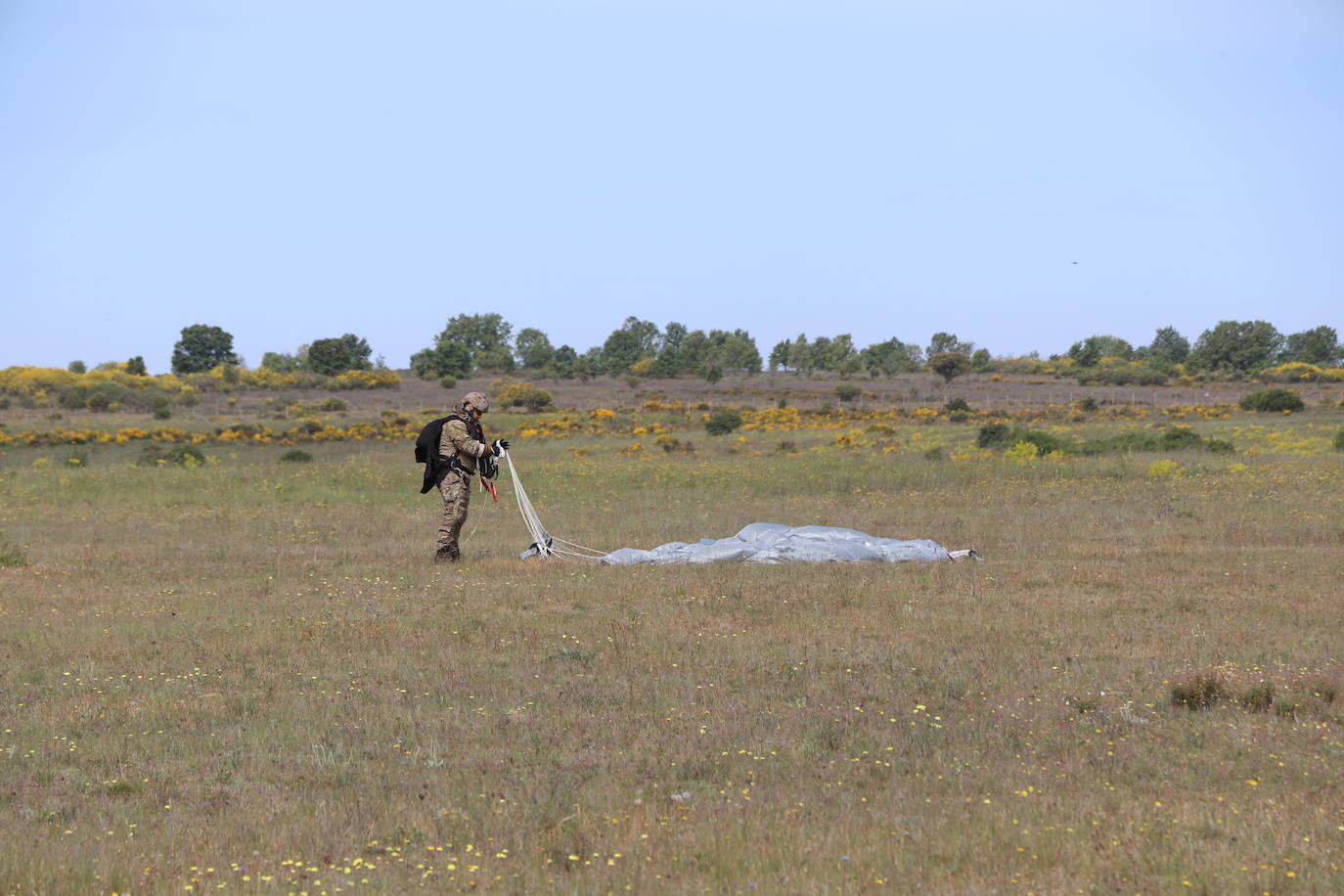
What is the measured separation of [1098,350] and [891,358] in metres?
25.9

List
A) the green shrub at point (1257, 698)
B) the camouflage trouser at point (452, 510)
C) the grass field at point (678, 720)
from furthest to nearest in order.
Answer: the camouflage trouser at point (452, 510) → the green shrub at point (1257, 698) → the grass field at point (678, 720)

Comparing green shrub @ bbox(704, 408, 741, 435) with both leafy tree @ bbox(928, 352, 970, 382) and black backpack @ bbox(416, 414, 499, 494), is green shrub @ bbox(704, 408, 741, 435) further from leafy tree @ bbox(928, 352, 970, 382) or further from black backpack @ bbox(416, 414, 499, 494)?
leafy tree @ bbox(928, 352, 970, 382)

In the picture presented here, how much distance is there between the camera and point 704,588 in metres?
14.6

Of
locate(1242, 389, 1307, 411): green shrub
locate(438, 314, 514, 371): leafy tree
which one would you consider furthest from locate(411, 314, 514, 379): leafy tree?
locate(1242, 389, 1307, 411): green shrub

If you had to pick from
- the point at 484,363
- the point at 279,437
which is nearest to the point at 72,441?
the point at 279,437

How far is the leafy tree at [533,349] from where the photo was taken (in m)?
129

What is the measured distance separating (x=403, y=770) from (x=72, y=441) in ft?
166

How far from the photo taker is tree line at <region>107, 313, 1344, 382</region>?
10619 centimetres

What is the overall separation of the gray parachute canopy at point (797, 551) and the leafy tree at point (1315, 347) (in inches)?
4891

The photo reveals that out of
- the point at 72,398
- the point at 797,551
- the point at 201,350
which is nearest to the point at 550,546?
the point at 797,551

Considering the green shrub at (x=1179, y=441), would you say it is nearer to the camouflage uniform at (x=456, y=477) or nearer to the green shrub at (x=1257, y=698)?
the camouflage uniform at (x=456, y=477)

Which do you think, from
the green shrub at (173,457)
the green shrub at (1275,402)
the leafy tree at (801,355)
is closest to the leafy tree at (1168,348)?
the leafy tree at (801,355)

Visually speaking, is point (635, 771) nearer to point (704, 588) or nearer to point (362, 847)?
point (362, 847)

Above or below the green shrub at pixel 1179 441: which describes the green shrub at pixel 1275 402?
above
